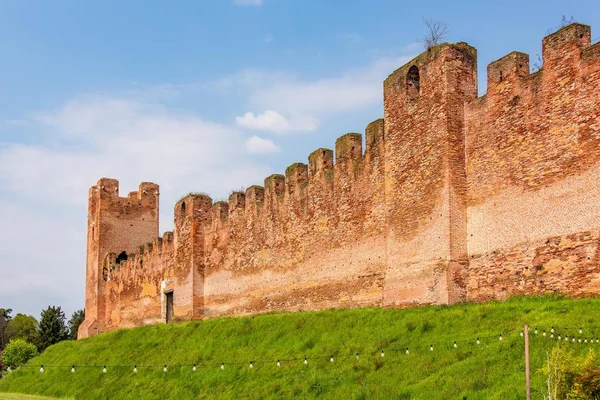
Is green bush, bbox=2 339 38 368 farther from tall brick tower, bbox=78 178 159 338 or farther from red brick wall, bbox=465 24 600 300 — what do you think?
red brick wall, bbox=465 24 600 300

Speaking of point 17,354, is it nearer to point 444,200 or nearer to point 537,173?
point 444,200

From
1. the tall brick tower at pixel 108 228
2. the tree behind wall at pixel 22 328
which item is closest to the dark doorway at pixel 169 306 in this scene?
the tall brick tower at pixel 108 228

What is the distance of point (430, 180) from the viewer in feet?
57.0

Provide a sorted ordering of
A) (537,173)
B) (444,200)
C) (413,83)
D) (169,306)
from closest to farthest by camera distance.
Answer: (537,173) → (444,200) → (413,83) → (169,306)

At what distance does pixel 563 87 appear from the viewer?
586 inches

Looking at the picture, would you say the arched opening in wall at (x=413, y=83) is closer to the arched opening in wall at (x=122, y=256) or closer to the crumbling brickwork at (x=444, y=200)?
the crumbling brickwork at (x=444, y=200)

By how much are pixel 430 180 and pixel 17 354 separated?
106 ft

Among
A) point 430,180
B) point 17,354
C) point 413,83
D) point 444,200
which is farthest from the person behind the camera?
point 17,354

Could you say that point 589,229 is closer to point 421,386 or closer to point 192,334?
point 421,386

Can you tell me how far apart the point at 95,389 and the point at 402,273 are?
10.0m

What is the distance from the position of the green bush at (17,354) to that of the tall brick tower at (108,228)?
5940 millimetres

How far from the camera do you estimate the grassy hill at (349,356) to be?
12055mm

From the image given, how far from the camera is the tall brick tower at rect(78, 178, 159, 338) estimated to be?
3819cm

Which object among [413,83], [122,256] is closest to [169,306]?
[122,256]
